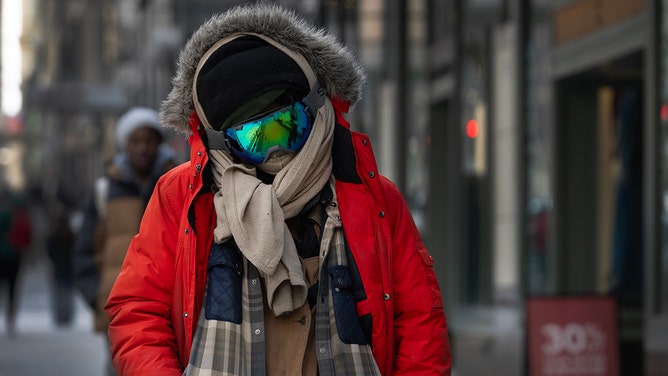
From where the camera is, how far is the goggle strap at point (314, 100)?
362cm

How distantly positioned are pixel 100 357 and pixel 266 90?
1077cm

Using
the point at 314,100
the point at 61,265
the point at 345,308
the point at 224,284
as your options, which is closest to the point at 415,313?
the point at 345,308

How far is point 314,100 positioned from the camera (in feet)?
11.9

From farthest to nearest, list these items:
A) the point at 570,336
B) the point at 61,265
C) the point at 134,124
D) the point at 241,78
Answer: the point at 61,265 → the point at 570,336 → the point at 134,124 → the point at 241,78

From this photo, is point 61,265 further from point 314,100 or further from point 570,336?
point 314,100

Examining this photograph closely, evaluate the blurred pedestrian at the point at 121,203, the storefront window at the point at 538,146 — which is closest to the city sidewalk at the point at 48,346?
the storefront window at the point at 538,146

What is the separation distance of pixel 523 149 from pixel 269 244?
8067 millimetres

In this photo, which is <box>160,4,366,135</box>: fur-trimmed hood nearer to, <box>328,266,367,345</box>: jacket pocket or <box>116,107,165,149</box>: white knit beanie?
<box>328,266,367,345</box>: jacket pocket

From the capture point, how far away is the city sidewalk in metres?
12.9

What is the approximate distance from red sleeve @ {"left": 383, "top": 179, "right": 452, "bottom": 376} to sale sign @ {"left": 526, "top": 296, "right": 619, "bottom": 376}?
540cm

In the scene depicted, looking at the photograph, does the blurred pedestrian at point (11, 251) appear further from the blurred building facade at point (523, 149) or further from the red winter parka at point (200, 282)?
the red winter parka at point (200, 282)

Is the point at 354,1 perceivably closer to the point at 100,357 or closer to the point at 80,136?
the point at 100,357

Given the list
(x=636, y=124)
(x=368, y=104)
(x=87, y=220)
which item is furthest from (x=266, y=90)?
(x=368, y=104)

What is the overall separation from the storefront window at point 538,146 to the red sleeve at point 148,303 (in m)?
7.61
